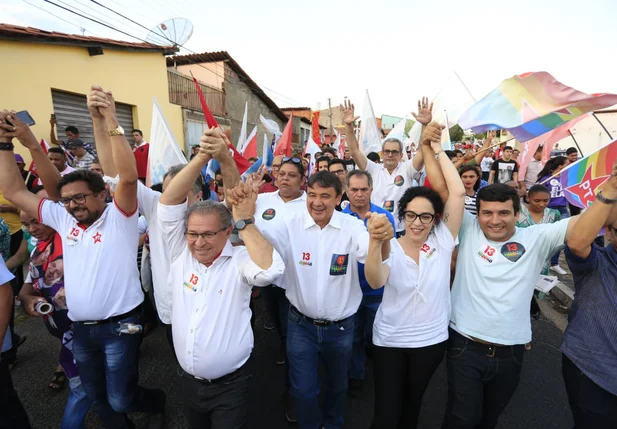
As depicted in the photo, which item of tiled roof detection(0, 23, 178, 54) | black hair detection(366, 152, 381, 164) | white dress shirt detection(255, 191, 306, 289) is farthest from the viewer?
black hair detection(366, 152, 381, 164)

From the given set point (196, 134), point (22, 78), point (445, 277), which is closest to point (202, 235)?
point (445, 277)

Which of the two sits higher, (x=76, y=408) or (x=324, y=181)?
(x=324, y=181)

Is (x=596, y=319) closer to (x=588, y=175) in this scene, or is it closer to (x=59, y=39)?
(x=588, y=175)

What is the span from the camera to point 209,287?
1.98 m

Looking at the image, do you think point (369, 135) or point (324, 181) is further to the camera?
point (369, 135)

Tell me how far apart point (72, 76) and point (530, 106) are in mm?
9870

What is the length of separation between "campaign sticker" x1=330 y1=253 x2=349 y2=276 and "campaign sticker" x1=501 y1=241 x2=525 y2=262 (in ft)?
3.40

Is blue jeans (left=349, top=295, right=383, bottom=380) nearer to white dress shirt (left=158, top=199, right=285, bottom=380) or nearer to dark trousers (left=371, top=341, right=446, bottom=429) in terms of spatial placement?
dark trousers (left=371, top=341, right=446, bottom=429)

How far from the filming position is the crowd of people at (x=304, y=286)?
195cm

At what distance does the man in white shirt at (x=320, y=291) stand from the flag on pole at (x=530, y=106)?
170 cm

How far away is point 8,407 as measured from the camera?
1859 millimetres

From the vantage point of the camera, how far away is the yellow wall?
707 cm

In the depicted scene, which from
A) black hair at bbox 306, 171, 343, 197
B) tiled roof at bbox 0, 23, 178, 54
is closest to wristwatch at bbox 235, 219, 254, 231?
black hair at bbox 306, 171, 343, 197

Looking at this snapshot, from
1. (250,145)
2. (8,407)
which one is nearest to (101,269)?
(8,407)
